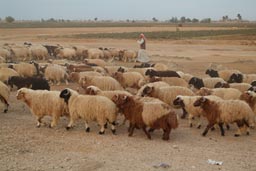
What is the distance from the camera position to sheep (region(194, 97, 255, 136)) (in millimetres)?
A: 11344

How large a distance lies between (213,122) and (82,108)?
4.02 meters

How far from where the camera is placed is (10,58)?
27.4 m

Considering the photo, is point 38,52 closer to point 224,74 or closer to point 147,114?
point 224,74

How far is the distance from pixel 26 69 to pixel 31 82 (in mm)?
4135

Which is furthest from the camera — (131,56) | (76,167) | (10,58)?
(131,56)

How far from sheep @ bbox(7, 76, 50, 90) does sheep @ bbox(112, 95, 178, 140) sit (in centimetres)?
521

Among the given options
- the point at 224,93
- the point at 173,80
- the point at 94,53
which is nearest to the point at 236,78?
the point at 173,80

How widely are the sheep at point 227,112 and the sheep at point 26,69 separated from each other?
36.2 ft

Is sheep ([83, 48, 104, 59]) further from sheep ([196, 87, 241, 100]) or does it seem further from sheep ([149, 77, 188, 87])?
sheep ([196, 87, 241, 100])

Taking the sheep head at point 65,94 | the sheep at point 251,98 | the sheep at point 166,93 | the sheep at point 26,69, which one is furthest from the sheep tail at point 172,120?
the sheep at point 26,69

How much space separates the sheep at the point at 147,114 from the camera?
10734mm

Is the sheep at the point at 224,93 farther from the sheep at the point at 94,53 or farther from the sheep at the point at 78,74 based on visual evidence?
the sheep at the point at 94,53

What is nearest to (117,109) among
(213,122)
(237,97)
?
(213,122)

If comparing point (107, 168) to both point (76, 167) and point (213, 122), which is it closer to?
point (76, 167)
